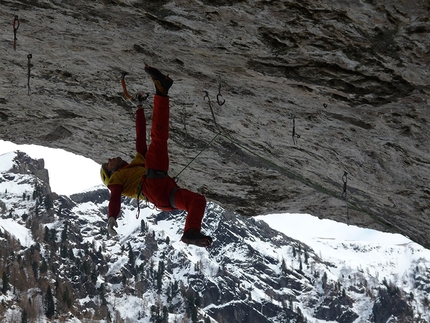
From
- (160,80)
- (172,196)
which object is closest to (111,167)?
(172,196)

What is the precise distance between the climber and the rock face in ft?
2.30

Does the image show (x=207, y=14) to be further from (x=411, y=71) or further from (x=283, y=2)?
(x=411, y=71)

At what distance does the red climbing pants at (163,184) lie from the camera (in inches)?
275

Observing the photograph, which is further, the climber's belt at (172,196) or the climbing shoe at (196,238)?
the climber's belt at (172,196)

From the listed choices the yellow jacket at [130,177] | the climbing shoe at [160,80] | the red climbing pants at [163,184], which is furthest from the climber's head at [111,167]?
the climbing shoe at [160,80]

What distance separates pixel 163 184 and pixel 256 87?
5.83ft

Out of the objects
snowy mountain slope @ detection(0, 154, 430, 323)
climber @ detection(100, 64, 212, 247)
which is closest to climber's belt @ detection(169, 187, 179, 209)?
climber @ detection(100, 64, 212, 247)

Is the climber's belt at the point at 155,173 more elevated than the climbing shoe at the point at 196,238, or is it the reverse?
the climber's belt at the point at 155,173

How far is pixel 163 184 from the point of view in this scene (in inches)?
289

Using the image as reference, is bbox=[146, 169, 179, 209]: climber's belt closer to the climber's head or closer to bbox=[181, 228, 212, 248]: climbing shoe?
bbox=[181, 228, 212, 248]: climbing shoe

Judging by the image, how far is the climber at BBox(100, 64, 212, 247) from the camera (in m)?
6.88

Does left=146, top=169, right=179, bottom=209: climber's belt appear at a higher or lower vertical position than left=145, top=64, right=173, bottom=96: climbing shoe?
lower

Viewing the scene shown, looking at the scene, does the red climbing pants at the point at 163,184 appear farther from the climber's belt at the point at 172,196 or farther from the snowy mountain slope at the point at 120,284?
the snowy mountain slope at the point at 120,284

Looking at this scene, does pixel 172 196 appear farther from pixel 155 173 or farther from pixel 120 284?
pixel 120 284
